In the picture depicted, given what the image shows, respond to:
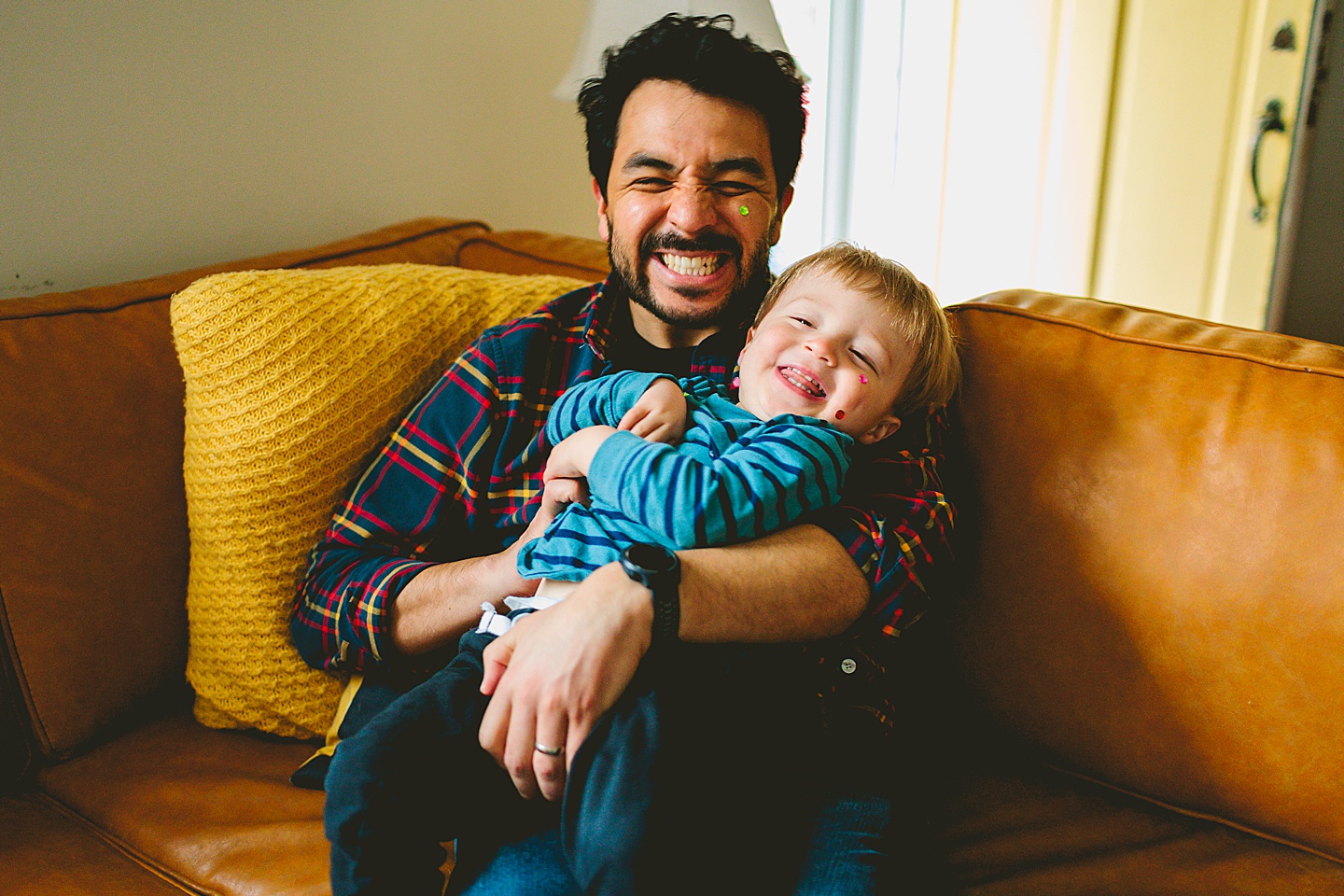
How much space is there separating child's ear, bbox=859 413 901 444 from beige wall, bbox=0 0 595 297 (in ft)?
4.20

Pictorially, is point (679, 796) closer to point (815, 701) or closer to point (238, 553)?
point (815, 701)

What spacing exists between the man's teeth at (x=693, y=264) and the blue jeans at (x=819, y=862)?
0.75 m

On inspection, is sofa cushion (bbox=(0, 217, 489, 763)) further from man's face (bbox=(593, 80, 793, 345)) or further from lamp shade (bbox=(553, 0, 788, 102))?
lamp shade (bbox=(553, 0, 788, 102))

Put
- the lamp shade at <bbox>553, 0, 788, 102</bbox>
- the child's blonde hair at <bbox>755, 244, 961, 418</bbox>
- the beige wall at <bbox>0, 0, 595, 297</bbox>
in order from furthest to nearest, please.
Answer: the lamp shade at <bbox>553, 0, 788, 102</bbox>, the beige wall at <bbox>0, 0, 595, 297</bbox>, the child's blonde hair at <bbox>755, 244, 961, 418</bbox>

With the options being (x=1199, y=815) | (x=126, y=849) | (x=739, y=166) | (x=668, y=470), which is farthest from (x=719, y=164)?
(x=126, y=849)

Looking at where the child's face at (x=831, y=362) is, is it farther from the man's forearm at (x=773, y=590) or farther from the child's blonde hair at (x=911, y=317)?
the man's forearm at (x=773, y=590)

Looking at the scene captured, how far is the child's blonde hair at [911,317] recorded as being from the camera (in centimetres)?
106

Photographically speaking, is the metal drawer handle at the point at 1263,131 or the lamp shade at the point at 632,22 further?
the metal drawer handle at the point at 1263,131

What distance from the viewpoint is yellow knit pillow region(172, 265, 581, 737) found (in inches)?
44.9

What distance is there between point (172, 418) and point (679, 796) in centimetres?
89

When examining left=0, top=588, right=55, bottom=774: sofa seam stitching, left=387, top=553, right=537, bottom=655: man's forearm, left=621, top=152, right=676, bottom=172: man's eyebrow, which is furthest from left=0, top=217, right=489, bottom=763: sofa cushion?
left=621, top=152, right=676, bottom=172: man's eyebrow

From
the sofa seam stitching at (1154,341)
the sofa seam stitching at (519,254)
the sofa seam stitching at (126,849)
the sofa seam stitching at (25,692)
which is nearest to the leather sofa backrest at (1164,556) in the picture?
the sofa seam stitching at (1154,341)

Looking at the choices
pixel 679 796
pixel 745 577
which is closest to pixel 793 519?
pixel 745 577

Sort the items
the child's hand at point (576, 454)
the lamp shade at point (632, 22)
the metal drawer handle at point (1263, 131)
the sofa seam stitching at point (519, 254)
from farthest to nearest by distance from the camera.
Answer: the metal drawer handle at point (1263, 131)
the lamp shade at point (632, 22)
the sofa seam stitching at point (519, 254)
the child's hand at point (576, 454)
